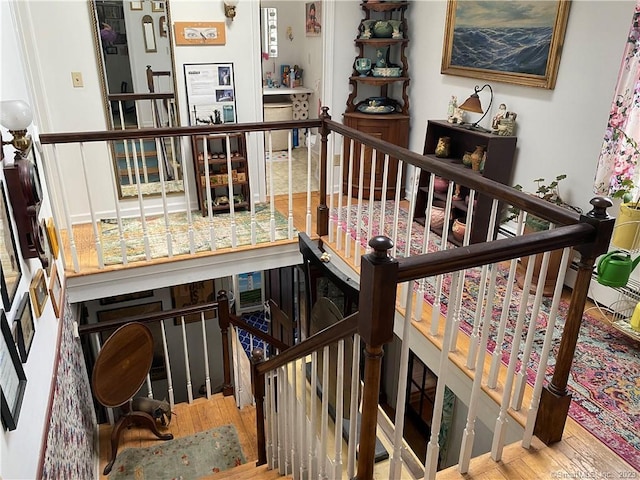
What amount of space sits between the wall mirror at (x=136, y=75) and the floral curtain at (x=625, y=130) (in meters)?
3.02

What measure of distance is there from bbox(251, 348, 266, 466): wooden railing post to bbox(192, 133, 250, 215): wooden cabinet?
1990 millimetres

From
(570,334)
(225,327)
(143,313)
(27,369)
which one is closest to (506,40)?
(570,334)

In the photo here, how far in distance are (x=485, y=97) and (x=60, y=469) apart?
367 cm

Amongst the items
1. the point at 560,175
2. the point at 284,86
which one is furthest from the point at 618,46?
the point at 284,86

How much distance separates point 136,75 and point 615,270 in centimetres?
371

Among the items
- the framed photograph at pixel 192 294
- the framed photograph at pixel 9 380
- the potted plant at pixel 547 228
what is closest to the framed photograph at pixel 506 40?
the potted plant at pixel 547 228

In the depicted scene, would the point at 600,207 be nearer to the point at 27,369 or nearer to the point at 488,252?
the point at 488,252

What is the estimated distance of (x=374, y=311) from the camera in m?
1.25

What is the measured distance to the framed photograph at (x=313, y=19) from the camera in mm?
6473

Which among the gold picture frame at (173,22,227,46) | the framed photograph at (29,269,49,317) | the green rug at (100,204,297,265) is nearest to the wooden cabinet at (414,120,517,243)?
the green rug at (100,204,297,265)

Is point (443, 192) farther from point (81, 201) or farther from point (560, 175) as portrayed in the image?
point (81, 201)

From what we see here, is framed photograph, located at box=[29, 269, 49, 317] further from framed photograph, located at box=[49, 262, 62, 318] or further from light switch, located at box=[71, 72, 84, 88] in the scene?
light switch, located at box=[71, 72, 84, 88]

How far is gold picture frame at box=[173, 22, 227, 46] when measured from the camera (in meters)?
4.06

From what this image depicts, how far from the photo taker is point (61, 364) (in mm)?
2514
